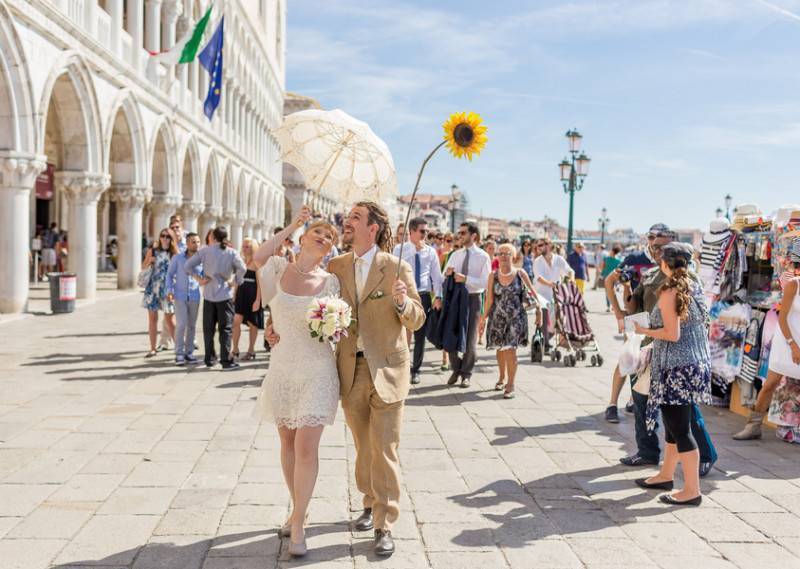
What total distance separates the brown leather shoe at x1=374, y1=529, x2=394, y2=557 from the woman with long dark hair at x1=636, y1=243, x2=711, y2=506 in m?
1.95

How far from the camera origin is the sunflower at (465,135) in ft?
13.1

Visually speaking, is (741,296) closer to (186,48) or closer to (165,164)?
(186,48)

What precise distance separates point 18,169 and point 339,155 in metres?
9.90

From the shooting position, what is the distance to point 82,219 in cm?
1650

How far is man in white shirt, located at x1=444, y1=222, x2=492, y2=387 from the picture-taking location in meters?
8.59

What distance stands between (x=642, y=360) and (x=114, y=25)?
16.2 m

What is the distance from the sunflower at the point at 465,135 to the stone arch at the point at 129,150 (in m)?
16.9

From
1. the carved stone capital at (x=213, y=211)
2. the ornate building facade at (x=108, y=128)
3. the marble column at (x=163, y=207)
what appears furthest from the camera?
the carved stone capital at (x=213, y=211)

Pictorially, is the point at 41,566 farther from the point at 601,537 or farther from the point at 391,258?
the point at 601,537

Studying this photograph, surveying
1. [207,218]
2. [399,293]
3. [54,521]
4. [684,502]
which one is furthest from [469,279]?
[207,218]

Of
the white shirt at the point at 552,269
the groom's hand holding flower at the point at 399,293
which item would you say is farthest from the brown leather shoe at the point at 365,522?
the white shirt at the point at 552,269

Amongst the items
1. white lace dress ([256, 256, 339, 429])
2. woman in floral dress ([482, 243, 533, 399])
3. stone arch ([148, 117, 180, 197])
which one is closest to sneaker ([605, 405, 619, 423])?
woman in floral dress ([482, 243, 533, 399])

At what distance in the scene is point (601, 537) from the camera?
4070 mm

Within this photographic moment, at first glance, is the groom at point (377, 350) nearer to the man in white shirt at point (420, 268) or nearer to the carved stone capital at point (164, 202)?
the man in white shirt at point (420, 268)
